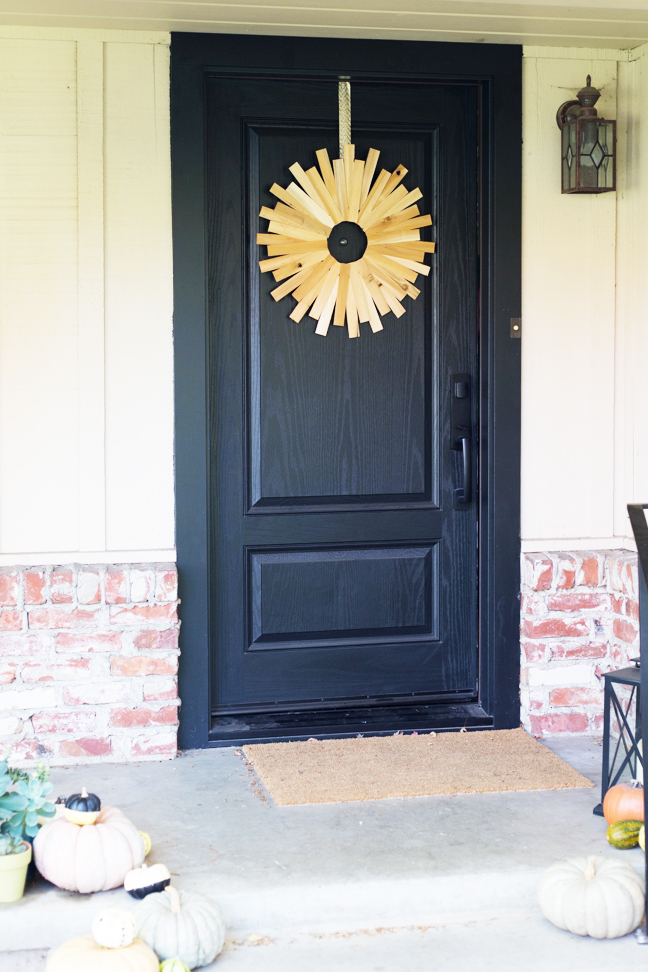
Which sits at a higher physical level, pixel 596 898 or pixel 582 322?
pixel 582 322

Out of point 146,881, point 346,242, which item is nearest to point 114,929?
point 146,881

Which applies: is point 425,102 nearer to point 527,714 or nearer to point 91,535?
point 91,535

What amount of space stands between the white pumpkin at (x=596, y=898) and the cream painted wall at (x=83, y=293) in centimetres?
166

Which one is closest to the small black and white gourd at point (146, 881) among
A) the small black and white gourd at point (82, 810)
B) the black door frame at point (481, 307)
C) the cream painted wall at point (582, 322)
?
the small black and white gourd at point (82, 810)

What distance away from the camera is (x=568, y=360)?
346cm

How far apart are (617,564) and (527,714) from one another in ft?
2.04

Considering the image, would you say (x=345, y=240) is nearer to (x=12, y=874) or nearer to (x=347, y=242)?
(x=347, y=242)

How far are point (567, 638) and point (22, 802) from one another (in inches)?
77.2

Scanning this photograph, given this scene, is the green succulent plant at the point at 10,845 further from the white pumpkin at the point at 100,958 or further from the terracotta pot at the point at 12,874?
the white pumpkin at the point at 100,958

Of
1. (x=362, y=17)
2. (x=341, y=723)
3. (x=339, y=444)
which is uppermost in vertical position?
(x=362, y=17)

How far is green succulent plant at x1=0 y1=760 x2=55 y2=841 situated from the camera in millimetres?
2320

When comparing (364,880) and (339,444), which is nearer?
(364,880)

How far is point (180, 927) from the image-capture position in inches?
83.2

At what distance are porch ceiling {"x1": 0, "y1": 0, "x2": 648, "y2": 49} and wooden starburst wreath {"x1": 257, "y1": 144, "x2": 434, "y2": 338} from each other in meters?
0.41
